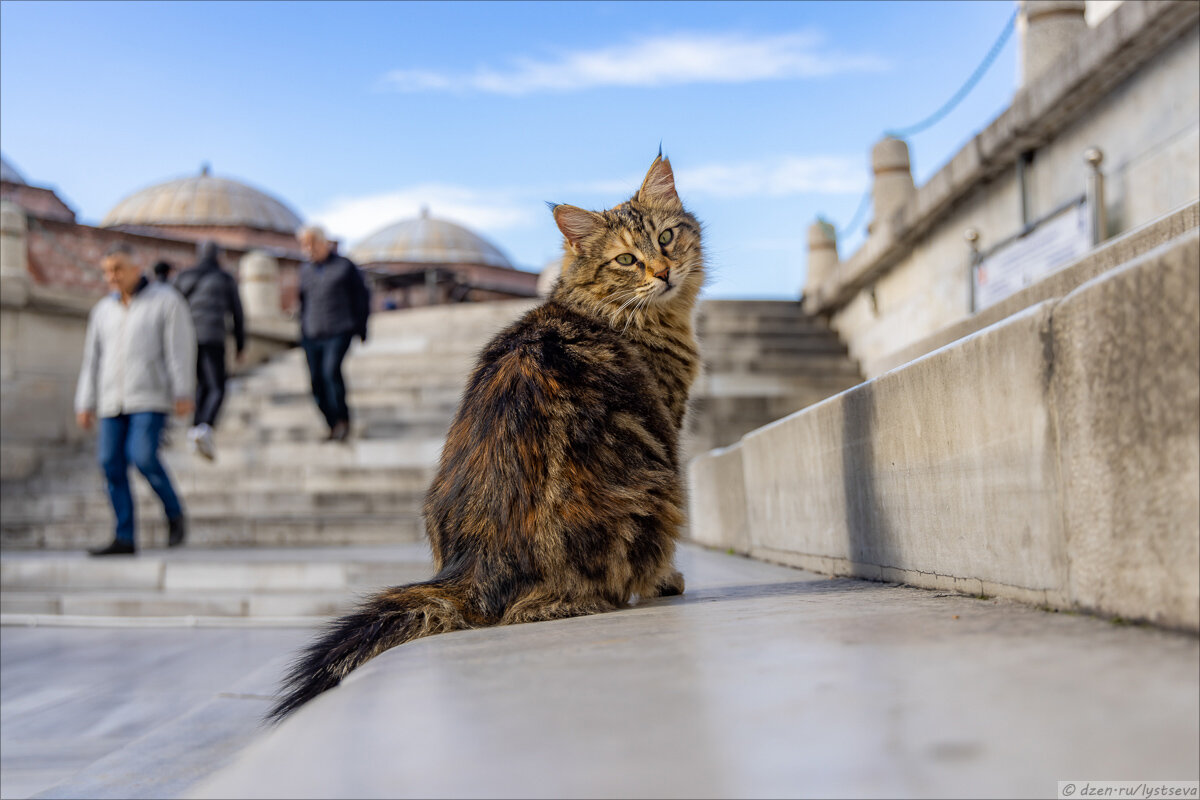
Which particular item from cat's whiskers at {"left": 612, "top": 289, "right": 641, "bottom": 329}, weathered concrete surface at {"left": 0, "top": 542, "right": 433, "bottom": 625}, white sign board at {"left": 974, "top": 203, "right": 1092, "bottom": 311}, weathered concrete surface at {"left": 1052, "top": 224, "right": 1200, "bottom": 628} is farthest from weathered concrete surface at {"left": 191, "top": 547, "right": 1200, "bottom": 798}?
white sign board at {"left": 974, "top": 203, "right": 1092, "bottom": 311}

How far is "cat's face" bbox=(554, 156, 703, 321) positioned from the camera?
10.5 feet

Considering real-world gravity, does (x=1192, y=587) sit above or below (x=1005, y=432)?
below

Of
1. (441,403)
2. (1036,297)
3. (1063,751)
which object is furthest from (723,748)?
(441,403)

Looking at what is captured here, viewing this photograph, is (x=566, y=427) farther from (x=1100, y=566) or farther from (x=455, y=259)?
(x=455, y=259)

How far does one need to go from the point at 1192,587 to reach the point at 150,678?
4.24 meters

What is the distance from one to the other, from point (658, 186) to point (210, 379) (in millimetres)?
7452

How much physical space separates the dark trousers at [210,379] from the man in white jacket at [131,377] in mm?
2256

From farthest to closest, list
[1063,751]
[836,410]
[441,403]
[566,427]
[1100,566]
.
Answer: [441,403] → [836,410] → [566,427] → [1100,566] → [1063,751]

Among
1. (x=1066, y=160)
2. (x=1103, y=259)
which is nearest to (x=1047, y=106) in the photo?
(x=1066, y=160)

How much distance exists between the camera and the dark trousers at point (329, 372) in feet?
30.9

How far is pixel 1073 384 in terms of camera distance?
5.61ft

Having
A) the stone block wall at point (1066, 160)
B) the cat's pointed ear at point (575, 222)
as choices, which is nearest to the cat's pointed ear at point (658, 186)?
the cat's pointed ear at point (575, 222)

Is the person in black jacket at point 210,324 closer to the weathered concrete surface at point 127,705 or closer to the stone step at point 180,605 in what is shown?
the stone step at point 180,605

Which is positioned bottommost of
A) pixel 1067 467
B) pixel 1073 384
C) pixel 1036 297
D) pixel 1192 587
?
pixel 1192 587
